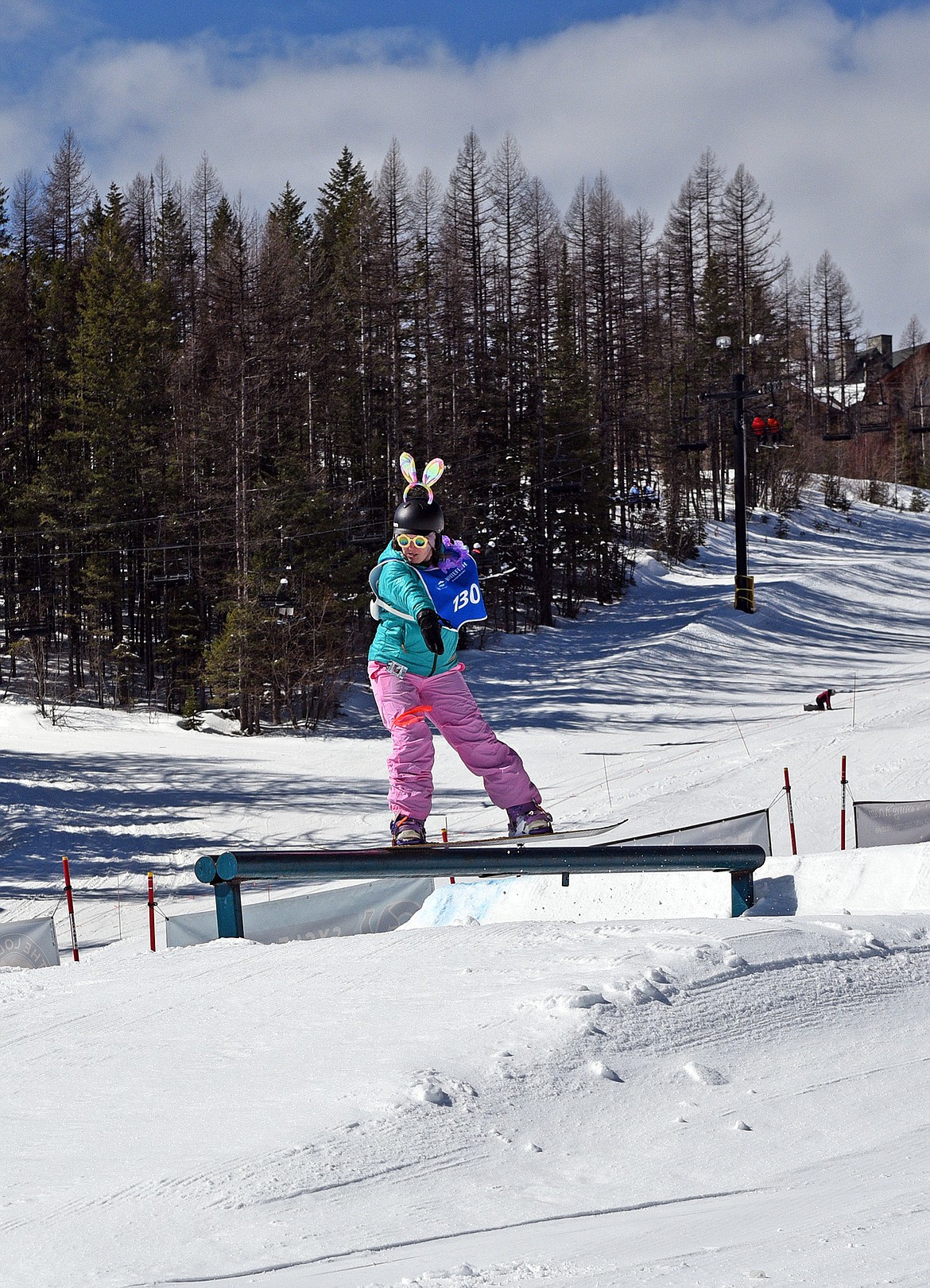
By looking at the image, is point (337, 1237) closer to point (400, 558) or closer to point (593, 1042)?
point (593, 1042)

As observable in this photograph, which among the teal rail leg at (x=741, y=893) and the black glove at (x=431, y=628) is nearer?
the teal rail leg at (x=741, y=893)

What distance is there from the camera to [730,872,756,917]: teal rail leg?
7.22 meters

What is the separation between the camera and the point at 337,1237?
9.26 feet

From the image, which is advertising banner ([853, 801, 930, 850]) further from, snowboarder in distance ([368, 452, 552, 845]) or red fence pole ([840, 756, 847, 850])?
snowboarder in distance ([368, 452, 552, 845])

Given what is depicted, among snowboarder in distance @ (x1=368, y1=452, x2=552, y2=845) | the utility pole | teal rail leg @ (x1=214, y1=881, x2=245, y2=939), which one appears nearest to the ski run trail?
teal rail leg @ (x1=214, y1=881, x2=245, y2=939)

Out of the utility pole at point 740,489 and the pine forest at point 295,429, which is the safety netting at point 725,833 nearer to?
the pine forest at point 295,429

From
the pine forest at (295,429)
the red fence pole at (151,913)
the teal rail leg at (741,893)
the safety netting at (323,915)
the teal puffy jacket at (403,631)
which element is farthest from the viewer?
the pine forest at (295,429)

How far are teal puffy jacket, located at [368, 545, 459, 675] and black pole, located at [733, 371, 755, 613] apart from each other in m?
28.1

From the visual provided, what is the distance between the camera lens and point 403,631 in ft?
25.1

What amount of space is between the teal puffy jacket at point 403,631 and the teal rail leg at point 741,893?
7.44 feet

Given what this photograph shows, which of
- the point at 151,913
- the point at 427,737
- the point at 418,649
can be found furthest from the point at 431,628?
the point at 151,913

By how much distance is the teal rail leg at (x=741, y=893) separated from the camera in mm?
7223

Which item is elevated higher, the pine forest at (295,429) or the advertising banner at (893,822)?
the pine forest at (295,429)

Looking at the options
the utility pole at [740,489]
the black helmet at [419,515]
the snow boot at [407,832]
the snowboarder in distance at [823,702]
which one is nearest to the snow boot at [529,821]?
the snow boot at [407,832]
